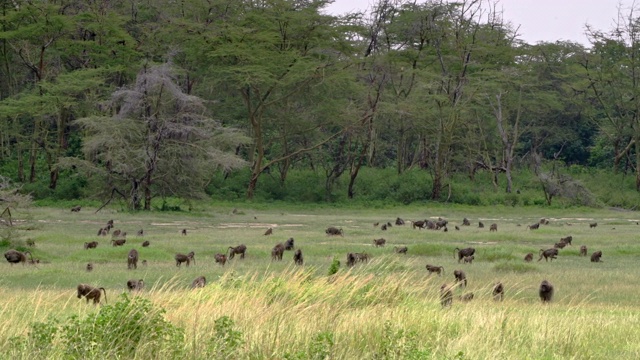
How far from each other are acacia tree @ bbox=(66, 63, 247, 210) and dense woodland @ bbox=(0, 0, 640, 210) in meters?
0.07

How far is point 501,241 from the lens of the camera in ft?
91.3

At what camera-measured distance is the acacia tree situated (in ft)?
124

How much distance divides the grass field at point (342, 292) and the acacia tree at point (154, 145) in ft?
11.4

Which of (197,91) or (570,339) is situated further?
(197,91)

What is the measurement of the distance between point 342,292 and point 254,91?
37.0 meters

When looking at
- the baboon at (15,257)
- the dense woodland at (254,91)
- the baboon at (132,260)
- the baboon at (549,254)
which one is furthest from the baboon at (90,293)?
the dense woodland at (254,91)

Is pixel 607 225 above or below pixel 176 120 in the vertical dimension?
below

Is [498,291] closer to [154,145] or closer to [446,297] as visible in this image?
[446,297]

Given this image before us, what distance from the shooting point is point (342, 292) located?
10.7 m

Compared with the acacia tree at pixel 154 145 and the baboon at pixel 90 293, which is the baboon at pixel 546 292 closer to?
the baboon at pixel 90 293

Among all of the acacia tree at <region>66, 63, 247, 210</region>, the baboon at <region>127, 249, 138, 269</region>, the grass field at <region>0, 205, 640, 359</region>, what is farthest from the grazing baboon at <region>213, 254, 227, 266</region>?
the acacia tree at <region>66, 63, 247, 210</region>

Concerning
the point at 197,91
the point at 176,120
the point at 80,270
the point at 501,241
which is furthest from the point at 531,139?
the point at 80,270

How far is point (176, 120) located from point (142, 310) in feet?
103

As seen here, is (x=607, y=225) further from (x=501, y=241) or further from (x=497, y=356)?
(x=497, y=356)
